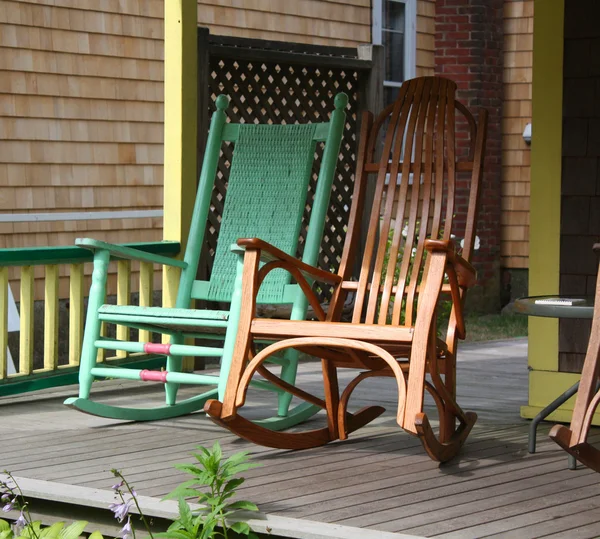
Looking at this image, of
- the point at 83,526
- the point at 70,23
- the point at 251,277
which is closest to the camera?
the point at 83,526

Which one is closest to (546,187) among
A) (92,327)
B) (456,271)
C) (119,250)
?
(456,271)

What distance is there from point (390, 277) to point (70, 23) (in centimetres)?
377

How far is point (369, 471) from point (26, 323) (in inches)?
75.5

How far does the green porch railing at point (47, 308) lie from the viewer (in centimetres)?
461

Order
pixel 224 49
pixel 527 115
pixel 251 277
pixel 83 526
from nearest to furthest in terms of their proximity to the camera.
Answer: pixel 83 526 < pixel 251 277 < pixel 224 49 < pixel 527 115

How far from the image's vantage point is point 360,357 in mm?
3561

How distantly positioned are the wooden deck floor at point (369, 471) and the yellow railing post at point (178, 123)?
1.01m

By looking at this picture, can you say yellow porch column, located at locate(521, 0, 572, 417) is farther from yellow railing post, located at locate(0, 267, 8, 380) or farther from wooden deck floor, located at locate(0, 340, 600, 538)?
yellow railing post, located at locate(0, 267, 8, 380)

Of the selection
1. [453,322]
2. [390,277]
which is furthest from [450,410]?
[390,277]

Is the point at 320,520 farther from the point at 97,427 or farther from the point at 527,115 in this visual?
the point at 527,115

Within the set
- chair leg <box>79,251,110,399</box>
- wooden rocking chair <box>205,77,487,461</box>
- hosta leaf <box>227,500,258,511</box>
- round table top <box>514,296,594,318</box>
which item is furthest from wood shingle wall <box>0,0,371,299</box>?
hosta leaf <box>227,500,258,511</box>

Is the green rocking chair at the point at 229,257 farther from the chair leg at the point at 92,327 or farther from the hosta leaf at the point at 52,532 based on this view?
the hosta leaf at the point at 52,532

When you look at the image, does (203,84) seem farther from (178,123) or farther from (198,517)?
(198,517)

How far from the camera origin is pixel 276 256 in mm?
3611
